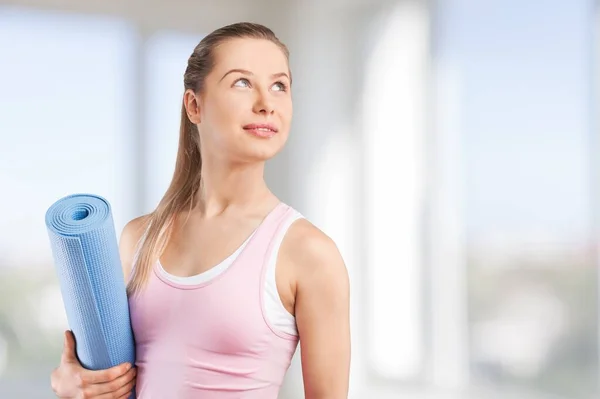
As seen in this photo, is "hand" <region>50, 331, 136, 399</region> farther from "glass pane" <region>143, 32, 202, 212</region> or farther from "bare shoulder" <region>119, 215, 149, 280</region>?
"glass pane" <region>143, 32, 202, 212</region>

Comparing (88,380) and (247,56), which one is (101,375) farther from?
(247,56)

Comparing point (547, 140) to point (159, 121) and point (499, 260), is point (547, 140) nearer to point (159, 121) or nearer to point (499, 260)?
point (499, 260)

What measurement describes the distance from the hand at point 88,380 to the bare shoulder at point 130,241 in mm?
146

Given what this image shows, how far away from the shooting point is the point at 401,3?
9.20 feet

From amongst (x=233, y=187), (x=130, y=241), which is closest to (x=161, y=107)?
(x=130, y=241)

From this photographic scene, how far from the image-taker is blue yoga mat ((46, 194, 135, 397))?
2.94ft

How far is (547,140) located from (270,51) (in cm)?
137

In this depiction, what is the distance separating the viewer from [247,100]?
0.98 m

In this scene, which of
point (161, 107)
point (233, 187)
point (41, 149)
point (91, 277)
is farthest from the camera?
point (161, 107)

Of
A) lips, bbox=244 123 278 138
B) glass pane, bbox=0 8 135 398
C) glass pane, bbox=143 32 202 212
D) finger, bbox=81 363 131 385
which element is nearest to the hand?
Answer: finger, bbox=81 363 131 385

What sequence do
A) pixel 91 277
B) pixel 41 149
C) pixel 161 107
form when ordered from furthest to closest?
pixel 161 107 < pixel 41 149 < pixel 91 277

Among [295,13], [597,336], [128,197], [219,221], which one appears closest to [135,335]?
[219,221]

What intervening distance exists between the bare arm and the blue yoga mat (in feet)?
0.74

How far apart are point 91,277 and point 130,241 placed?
23 centimetres
